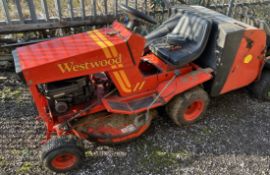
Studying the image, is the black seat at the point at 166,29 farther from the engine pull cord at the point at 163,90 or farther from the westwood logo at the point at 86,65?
the westwood logo at the point at 86,65

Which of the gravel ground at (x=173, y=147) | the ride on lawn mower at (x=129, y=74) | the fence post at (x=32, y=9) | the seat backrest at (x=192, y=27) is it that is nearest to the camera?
the ride on lawn mower at (x=129, y=74)

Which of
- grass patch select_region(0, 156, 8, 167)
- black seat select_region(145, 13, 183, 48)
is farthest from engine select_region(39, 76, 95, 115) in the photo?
black seat select_region(145, 13, 183, 48)

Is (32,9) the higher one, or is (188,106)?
(32,9)

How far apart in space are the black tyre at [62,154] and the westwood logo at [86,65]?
688mm

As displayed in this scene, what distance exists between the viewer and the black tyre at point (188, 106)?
333cm

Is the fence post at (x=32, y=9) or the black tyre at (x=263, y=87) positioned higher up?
the fence post at (x=32, y=9)

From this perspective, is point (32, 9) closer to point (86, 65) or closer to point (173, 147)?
point (86, 65)

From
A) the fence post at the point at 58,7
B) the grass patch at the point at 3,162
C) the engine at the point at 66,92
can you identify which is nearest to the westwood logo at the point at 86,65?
the engine at the point at 66,92

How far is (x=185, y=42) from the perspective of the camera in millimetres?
3436

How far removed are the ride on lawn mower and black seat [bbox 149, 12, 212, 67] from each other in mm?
11

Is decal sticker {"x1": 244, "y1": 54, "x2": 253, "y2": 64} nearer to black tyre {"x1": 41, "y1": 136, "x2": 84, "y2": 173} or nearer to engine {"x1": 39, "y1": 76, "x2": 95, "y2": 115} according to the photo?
engine {"x1": 39, "y1": 76, "x2": 95, "y2": 115}

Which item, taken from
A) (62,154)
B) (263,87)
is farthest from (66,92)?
(263,87)

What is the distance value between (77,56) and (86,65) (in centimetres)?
12

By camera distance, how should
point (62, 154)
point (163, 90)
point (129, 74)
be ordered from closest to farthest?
1. point (62, 154)
2. point (129, 74)
3. point (163, 90)
